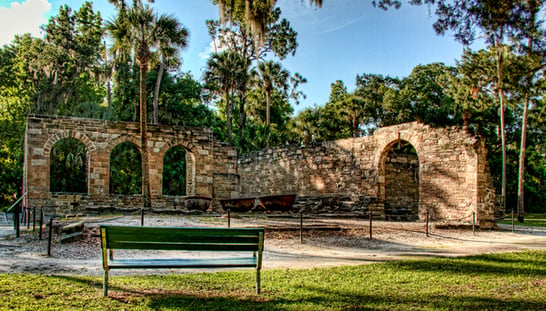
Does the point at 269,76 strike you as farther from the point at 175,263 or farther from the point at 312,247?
the point at 175,263

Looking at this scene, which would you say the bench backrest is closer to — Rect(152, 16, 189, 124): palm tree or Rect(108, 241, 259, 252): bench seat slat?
Rect(108, 241, 259, 252): bench seat slat

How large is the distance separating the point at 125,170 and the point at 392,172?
17.1 m

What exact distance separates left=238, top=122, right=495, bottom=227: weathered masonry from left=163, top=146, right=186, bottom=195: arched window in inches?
202

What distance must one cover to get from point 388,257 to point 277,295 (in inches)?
153

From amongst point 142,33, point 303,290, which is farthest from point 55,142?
point 303,290

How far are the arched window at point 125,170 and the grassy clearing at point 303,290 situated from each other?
907 inches

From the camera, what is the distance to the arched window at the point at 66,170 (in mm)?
26109

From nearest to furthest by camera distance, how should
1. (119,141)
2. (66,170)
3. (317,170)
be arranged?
(119,141) < (317,170) < (66,170)

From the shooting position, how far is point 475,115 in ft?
102

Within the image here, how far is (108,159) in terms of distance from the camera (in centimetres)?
1823

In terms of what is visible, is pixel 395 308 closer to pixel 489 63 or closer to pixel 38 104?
pixel 489 63

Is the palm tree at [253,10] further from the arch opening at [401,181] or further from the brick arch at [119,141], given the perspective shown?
the arch opening at [401,181]

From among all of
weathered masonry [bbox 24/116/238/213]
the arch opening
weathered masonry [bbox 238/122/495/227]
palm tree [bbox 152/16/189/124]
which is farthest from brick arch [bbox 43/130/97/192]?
the arch opening

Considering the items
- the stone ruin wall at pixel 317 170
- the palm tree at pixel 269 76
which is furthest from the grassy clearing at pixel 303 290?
the palm tree at pixel 269 76
